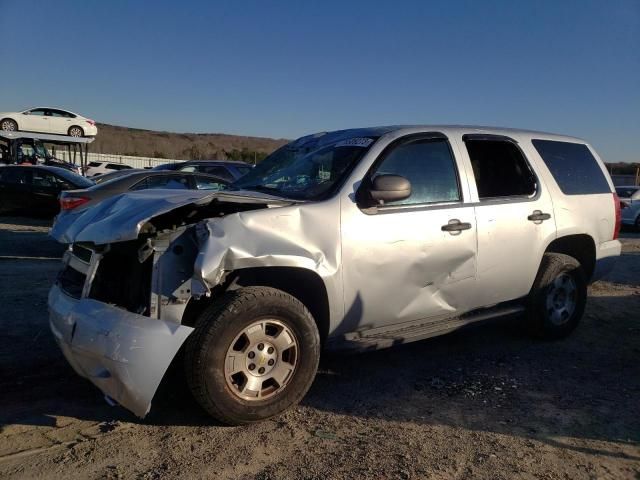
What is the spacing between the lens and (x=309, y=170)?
13.3ft

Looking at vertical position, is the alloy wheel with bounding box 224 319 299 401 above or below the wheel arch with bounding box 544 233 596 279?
below

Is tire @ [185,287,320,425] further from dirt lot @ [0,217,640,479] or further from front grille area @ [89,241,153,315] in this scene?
front grille area @ [89,241,153,315]

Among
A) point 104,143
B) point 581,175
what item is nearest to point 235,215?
point 581,175

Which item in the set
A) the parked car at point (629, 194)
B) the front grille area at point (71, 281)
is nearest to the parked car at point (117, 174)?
the front grille area at point (71, 281)

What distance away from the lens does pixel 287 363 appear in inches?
132

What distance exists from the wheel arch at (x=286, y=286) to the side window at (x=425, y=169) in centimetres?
90

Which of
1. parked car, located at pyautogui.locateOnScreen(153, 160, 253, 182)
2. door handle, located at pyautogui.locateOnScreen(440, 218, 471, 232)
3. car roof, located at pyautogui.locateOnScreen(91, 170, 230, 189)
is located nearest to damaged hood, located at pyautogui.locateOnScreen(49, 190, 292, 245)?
door handle, located at pyautogui.locateOnScreen(440, 218, 471, 232)

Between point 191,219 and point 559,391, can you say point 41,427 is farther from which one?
point 559,391

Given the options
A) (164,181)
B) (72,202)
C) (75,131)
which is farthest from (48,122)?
(72,202)

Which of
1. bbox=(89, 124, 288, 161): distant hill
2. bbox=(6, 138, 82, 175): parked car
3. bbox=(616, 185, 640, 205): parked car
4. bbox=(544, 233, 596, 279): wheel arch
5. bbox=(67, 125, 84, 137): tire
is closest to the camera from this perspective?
bbox=(544, 233, 596, 279): wheel arch

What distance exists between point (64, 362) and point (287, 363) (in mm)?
2011

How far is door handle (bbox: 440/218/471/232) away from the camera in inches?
156

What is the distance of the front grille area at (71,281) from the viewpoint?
3.38 metres

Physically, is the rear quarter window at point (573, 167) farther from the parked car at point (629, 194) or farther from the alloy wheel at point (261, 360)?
the parked car at point (629, 194)
